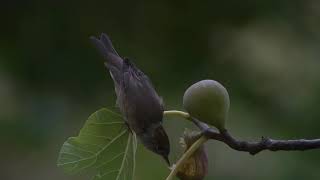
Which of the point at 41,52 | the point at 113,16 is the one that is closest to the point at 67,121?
the point at 41,52

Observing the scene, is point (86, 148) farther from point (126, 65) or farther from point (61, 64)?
point (61, 64)

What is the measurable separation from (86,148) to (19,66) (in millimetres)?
2076

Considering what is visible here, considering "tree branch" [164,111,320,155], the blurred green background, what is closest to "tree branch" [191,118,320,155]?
"tree branch" [164,111,320,155]

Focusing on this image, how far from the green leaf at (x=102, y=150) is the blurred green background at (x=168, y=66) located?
5.24ft

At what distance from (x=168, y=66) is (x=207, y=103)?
6.78ft

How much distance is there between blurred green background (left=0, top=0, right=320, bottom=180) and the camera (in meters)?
2.42

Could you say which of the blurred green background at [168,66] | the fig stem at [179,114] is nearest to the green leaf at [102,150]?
the fig stem at [179,114]

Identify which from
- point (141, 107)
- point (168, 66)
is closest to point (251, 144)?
point (141, 107)

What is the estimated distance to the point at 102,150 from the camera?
27.7 inches

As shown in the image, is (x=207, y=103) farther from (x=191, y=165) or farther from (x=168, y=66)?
(x=168, y=66)

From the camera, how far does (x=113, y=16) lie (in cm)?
284

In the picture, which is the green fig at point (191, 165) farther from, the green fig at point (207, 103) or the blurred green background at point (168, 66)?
the blurred green background at point (168, 66)

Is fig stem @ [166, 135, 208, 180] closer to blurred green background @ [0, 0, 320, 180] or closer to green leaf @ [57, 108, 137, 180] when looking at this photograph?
green leaf @ [57, 108, 137, 180]

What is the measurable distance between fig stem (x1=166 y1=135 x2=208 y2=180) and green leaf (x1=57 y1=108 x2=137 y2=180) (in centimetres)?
7
